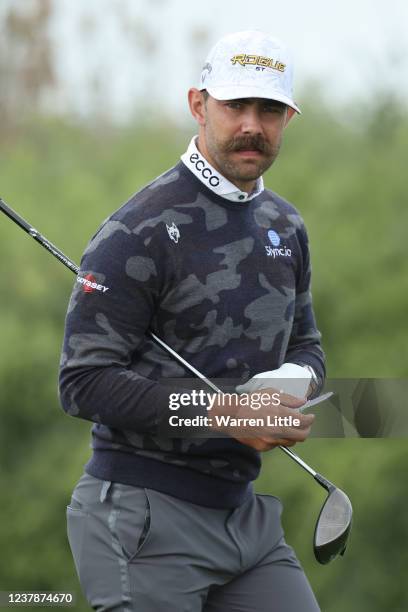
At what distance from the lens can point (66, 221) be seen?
13.1 m

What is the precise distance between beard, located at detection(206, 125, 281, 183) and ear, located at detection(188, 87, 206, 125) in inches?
3.5

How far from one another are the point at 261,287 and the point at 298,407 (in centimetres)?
35

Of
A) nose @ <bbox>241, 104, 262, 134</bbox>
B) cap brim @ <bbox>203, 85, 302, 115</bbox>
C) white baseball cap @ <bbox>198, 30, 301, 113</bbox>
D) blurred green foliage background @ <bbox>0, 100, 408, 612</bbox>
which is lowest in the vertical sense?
blurred green foliage background @ <bbox>0, 100, 408, 612</bbox>

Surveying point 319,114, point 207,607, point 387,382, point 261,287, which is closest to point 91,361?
point 261,287

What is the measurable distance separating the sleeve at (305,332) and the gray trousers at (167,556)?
465 millimetres

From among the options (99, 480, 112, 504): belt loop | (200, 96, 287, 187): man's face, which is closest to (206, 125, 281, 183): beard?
(200, 96, 287, 187): man's face

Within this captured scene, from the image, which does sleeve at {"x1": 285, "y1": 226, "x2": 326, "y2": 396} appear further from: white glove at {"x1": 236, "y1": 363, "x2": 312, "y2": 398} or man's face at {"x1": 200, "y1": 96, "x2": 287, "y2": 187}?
man's face at {"x1": 200, "y1": 96, "x2": 287, "y2": 187}

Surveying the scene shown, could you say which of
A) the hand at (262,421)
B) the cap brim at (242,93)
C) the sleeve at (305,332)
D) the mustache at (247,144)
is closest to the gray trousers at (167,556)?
the hand at (262,421)

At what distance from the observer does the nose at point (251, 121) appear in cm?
342

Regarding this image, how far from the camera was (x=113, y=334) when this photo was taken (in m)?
3.25

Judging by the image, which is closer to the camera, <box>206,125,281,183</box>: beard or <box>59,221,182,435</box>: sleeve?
<box>59,221,182,435</box>: sleeve

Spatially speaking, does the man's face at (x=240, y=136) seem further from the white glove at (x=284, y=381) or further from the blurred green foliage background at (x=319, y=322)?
the blurred green foliage background at (x=319, y=322)

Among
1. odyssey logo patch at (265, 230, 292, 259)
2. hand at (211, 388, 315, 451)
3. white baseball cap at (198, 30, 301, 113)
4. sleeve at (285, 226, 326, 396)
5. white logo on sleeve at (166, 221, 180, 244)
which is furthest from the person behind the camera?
sleeve at (285, 226, 326, 396)

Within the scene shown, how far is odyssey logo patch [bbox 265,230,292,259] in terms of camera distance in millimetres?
3531
